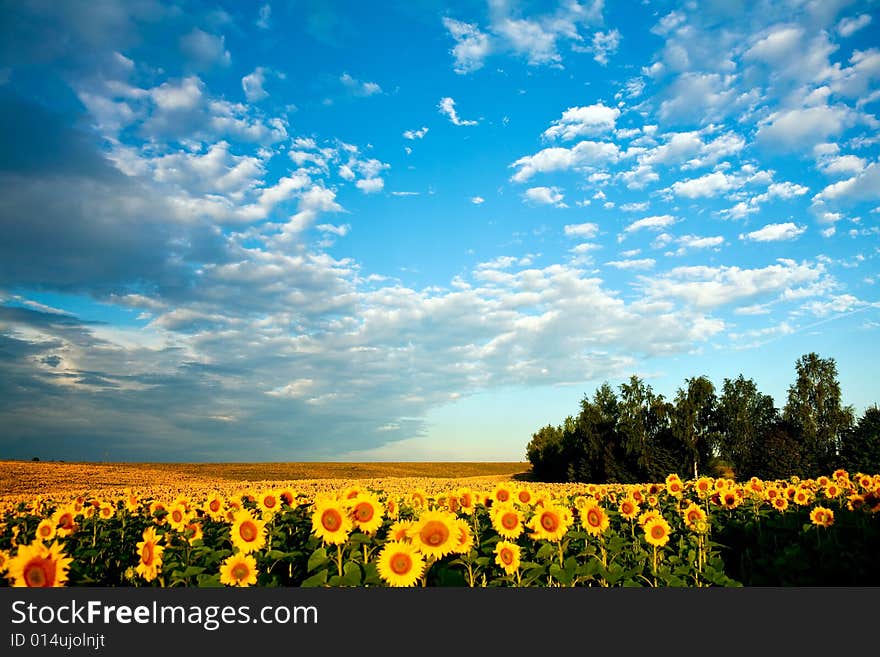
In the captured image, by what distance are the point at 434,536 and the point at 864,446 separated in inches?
1941

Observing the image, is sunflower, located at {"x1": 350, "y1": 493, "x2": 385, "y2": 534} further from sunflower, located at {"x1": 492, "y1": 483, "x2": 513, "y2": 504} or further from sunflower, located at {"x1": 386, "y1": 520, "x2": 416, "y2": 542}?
sunflower, located at {"x1": 492, "y1": 483, "x2": 513, "y2": 504}

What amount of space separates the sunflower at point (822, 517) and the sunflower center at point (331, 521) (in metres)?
8.36

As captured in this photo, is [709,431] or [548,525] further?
[709,431]

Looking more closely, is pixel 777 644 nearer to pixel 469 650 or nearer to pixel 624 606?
pixel 624 606

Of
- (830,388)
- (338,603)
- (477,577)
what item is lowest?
(477,577)

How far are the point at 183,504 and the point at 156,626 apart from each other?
15.2 ft

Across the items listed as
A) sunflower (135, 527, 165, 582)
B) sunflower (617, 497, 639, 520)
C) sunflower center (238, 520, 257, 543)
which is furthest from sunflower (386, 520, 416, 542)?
sunflower (617, 497, 639, 520)

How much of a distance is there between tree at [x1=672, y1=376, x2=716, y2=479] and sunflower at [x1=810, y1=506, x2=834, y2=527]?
46.9m

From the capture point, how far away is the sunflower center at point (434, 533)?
525 centimetres

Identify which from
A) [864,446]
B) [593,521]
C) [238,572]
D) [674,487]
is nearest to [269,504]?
[238,572]

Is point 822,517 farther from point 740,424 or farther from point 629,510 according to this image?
point 740,424

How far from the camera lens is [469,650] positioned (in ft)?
12.3

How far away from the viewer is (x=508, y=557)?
19.0ft

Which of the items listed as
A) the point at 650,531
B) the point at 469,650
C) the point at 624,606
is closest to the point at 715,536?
the point at 650,531
